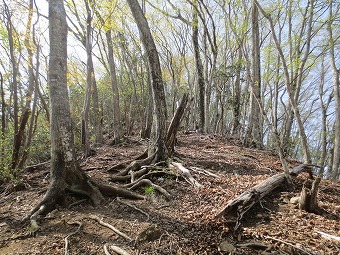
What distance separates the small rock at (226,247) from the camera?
99.4 inches

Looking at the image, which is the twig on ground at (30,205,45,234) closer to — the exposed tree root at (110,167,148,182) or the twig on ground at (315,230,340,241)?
the exposed tree root at (110,167,148,182)

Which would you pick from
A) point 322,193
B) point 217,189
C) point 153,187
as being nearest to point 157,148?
point 153,187

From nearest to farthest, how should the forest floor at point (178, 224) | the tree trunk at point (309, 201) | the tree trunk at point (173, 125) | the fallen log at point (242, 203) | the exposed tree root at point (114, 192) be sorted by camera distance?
the forest floor at point (178, 224) → the fallen log at point (242, 203) → the tree trunk at point (309, 201) → the exposed tree root at point (114, 192) → the tree trunk at point (173, 125)

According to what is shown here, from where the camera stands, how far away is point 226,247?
256 cm

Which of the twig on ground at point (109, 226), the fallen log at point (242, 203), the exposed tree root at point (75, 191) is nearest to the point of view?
the twig on ground at point (109, 226)

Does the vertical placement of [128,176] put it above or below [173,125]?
below

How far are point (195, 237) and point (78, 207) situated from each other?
2173 millimetres

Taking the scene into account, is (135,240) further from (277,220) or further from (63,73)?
(63,73)

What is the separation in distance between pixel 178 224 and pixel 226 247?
2.74ft

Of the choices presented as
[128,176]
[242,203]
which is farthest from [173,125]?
[242,203]

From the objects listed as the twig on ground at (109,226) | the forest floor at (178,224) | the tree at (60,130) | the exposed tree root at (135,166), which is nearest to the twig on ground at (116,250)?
the forest floor at (178,224)

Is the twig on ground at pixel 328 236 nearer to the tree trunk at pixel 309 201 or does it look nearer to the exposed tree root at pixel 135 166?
the tree trunk at pixel 309 201

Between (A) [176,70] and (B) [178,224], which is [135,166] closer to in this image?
(B) [178,224]

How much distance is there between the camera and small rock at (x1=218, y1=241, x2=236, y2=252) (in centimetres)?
252
